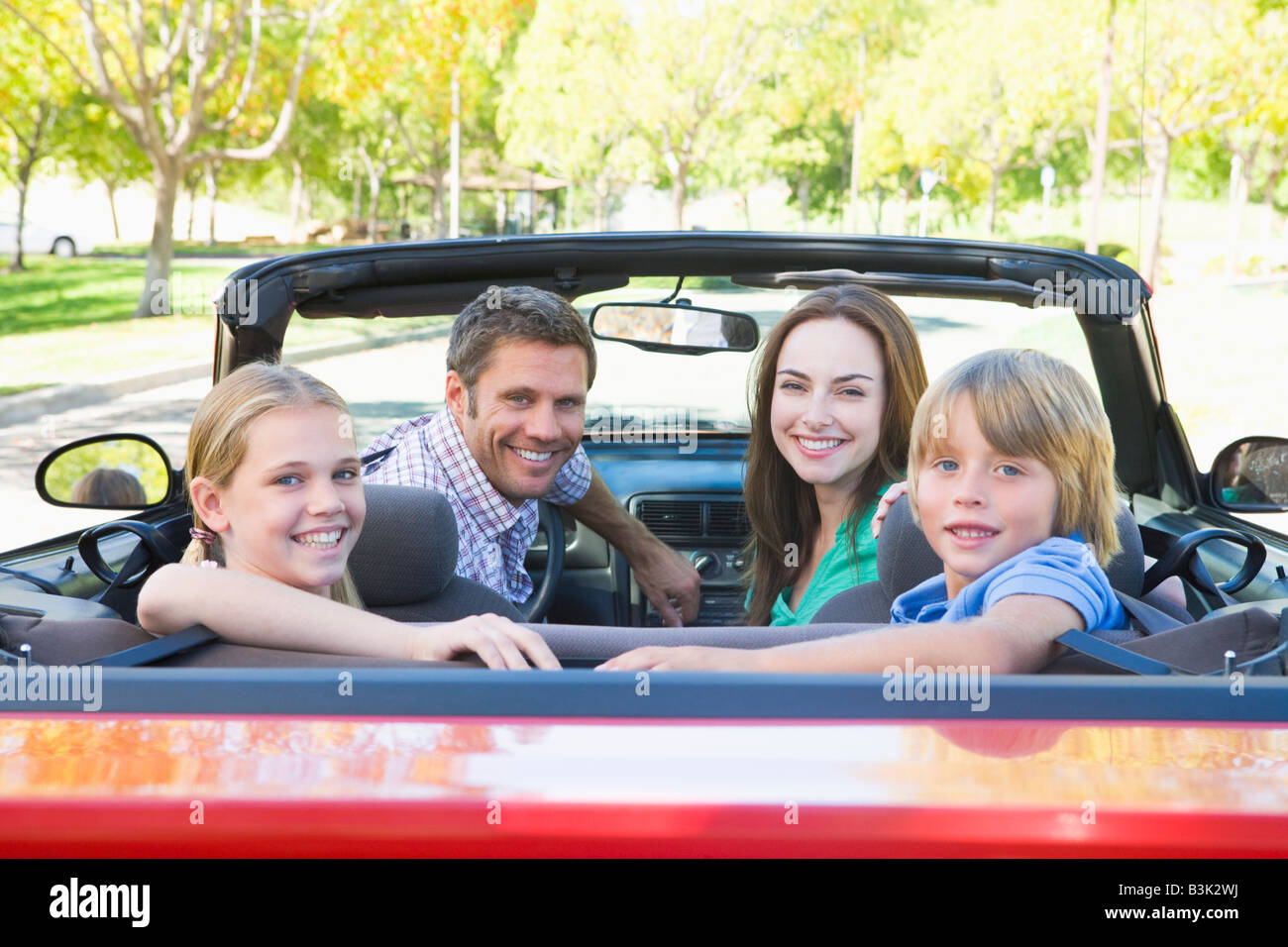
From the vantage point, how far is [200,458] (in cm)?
221

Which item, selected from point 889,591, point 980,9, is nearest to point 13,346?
point 889,591

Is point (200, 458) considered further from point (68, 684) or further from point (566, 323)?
point (566, 323)

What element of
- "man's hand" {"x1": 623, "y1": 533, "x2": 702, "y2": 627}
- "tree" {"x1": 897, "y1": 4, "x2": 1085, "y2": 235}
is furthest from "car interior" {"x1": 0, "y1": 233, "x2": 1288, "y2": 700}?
"tree" {"x1": 897, "y1": 4, "x2": 1085, "y2": 235}

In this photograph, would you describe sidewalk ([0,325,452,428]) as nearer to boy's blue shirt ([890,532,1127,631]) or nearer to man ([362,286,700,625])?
man ([362,286,700,625])

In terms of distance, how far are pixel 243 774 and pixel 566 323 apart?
214cm

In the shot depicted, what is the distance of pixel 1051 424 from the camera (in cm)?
208

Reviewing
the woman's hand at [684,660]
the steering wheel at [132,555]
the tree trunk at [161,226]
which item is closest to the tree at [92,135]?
the tree trunk at [161,226]

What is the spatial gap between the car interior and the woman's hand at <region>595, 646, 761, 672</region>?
0.32 ft

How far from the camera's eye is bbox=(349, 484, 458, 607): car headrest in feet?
7.83

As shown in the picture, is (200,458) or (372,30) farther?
(372,30)

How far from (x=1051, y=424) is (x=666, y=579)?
199 cm

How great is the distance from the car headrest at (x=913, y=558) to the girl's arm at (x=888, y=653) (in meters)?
0.68

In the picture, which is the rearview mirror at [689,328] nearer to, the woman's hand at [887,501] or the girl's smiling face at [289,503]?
the woman's hand at [887,501]
